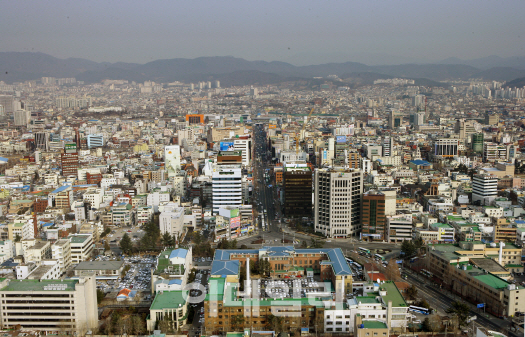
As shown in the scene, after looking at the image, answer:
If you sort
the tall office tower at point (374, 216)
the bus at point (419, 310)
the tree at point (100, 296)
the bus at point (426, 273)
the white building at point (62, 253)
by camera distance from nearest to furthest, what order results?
the bus at point (419, 310) < the tree at point (100, 296) < the bus at point (426, 273) < the white building at point (62, 253) < the tall office tower at point (374, 216)

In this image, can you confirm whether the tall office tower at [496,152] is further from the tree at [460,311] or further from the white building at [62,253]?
the white building at [62,253]

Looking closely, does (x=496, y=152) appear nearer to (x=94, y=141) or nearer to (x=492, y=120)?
(x=492, y=120)

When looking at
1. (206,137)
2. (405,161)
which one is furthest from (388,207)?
(206,137)

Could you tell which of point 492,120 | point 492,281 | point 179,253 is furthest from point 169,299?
point 492,120

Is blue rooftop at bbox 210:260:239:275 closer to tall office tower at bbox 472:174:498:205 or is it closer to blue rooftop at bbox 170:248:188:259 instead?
blue rooftop at bbox 170:248:188:259

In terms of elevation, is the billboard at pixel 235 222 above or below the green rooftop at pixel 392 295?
above

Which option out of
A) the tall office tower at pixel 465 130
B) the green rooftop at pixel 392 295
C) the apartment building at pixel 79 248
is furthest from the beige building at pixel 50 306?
the tall office tower at pixel 465 130

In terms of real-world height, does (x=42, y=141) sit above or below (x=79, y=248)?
above

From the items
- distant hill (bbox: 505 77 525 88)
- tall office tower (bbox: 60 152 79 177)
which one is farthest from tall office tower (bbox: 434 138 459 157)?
distant hill (bbox: 505 77 525 88)
